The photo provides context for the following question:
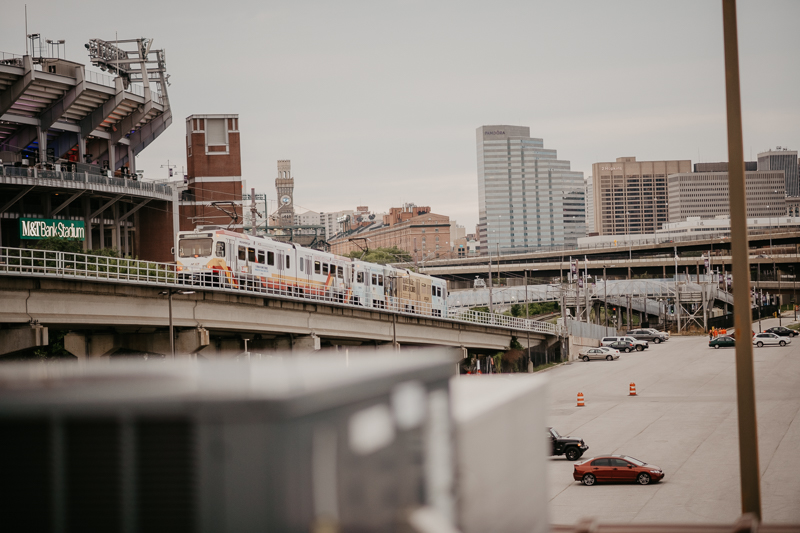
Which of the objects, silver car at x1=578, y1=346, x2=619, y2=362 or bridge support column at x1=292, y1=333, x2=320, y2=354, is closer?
bridge support column at x1=292, y1=333, x2=320, y2=354

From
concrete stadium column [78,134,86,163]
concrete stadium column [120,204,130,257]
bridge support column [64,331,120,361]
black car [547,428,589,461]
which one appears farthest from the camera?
concrete stadium column [120,204,130,257]

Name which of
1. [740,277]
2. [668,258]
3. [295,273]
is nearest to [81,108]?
[295,273]

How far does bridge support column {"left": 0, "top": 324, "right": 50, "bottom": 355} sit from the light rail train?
8.50 meters

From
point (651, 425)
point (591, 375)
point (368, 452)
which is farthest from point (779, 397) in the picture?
point (368, 452)

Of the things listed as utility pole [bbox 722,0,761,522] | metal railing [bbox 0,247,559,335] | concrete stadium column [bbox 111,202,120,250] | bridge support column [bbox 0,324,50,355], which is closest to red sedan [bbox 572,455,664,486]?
utility pole [bbox 722,0,761,522]

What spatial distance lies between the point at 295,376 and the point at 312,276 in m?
46.1

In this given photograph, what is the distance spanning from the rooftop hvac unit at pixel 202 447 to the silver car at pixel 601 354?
6843 centimetres

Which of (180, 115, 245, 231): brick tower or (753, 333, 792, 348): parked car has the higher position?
(180, 115, 245, 231): brick tower

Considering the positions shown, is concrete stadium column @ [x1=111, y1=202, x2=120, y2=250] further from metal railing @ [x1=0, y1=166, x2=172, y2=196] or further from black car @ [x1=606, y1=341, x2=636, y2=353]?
black car @ [x1=606, y1=341, x2=636, y2=353]

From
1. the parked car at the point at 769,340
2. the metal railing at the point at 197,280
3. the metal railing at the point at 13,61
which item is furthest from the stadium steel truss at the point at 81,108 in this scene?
the parked car at the point at 769,340

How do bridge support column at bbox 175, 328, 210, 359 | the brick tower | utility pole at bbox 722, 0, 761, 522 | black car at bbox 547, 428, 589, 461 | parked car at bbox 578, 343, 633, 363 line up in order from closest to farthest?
utility pole at bbox 722, 0, 761, 522 < black car at bbox 547, 428, 589, 461 < bridge support column at bbox 175, 328, 210, 359 < parked car at bbox 578, 343, 633, 363 < the brick tower

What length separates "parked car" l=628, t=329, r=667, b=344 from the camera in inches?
3285

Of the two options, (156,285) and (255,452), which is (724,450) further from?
(255,452)

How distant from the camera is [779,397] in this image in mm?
40562
